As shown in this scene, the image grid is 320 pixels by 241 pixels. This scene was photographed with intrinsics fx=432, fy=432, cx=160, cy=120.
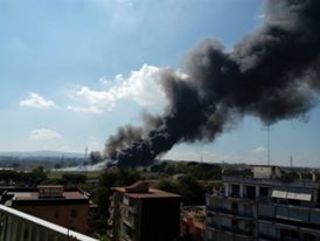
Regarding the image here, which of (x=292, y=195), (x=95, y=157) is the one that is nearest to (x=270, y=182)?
(x=292, y=195)

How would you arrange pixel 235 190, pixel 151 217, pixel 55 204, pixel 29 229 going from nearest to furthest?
1. pixel 29 229
2. pixel 55 204
3. pixel 235 190
4. pixel 151 217

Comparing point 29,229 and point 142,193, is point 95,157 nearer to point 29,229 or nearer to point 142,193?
point 142,193

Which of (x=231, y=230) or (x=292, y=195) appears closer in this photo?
(x=292, y=195)

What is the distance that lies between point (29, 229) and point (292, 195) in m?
19.2

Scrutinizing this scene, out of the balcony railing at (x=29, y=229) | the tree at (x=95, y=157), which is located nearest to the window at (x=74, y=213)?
the balcony railing at (x=29, y=229)

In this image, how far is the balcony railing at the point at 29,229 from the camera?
173cm

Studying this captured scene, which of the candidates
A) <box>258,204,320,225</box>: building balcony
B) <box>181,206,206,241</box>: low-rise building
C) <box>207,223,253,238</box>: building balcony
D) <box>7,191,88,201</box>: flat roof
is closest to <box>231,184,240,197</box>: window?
<box>207,223,253,238</box>: building balcony

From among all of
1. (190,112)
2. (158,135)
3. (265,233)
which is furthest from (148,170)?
(265,233)

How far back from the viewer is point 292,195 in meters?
19.9

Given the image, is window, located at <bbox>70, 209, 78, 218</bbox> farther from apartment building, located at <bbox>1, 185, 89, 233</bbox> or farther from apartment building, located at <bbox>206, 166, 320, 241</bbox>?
apartment building, located at <bbox>206, 166, 320, 241</bbox>

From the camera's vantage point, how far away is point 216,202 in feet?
79.6

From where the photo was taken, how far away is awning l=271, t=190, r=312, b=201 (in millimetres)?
19059

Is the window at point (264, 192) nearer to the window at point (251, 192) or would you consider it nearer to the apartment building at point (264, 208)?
the apartment building at point (264, 208)

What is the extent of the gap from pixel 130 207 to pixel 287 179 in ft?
30.4
